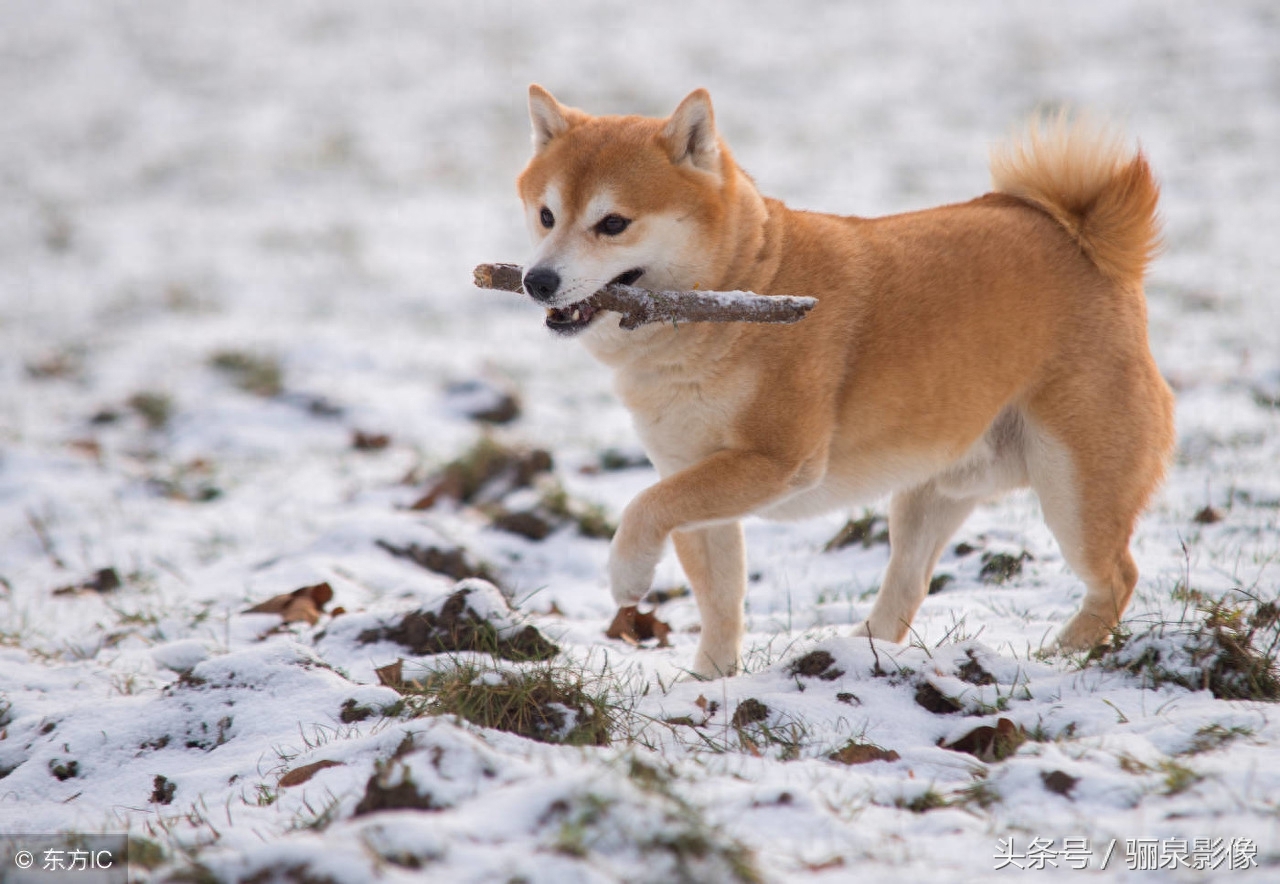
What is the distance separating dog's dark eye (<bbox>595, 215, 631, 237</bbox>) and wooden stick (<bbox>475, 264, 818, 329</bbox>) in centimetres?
18

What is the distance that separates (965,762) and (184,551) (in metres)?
4.00

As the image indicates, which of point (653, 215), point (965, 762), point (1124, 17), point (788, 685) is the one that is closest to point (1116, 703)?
point (965, 762)

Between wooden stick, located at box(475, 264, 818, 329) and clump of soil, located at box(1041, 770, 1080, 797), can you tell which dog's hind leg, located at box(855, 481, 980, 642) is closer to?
wooden stick, located at box(475, 264, 818, 329)

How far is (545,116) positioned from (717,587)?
5.70ft

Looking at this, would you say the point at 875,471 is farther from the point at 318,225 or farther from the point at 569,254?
the point at 318,225

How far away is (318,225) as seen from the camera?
13.1m

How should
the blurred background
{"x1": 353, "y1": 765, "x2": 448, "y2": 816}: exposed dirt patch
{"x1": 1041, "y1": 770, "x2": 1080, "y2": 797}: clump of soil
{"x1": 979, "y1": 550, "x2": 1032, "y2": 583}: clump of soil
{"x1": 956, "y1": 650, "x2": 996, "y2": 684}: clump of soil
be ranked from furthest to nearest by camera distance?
the blurred background → {"x1": 979, "y1": 550, "x2": 1032, "y2": 583}: clump of soil → {"x1": 956, "y1": 650, "x2": 996, "y2": 684}: clump of soil → {"x1": 1041, "y1": 770, "x2": 1080, "y2": 797}: clump of soil → {"x1": 353, "y1": 765, "x2": 448, "y2": 816}: exposed dirt patch

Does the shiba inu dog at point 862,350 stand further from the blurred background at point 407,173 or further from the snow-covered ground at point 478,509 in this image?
the blurred background at point 407,173

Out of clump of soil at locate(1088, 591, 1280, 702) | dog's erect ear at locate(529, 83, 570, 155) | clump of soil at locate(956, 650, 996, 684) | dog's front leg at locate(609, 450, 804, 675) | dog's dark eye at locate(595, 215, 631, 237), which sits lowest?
clump of soil at locate(956, 650, 996, 684)

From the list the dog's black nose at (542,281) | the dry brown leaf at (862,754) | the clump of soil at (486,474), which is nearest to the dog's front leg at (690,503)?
the dog's black nose at (542,281)

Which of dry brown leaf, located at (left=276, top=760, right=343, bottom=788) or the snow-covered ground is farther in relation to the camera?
dry brown leaf, located at (left=276, top=760, right=343, bottom=788)

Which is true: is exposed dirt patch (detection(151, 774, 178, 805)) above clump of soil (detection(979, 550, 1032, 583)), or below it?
below

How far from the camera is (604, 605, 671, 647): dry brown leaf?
4.07m

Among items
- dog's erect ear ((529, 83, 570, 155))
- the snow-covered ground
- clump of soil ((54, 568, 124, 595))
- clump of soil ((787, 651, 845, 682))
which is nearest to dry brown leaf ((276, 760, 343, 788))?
the snow-covered ground
